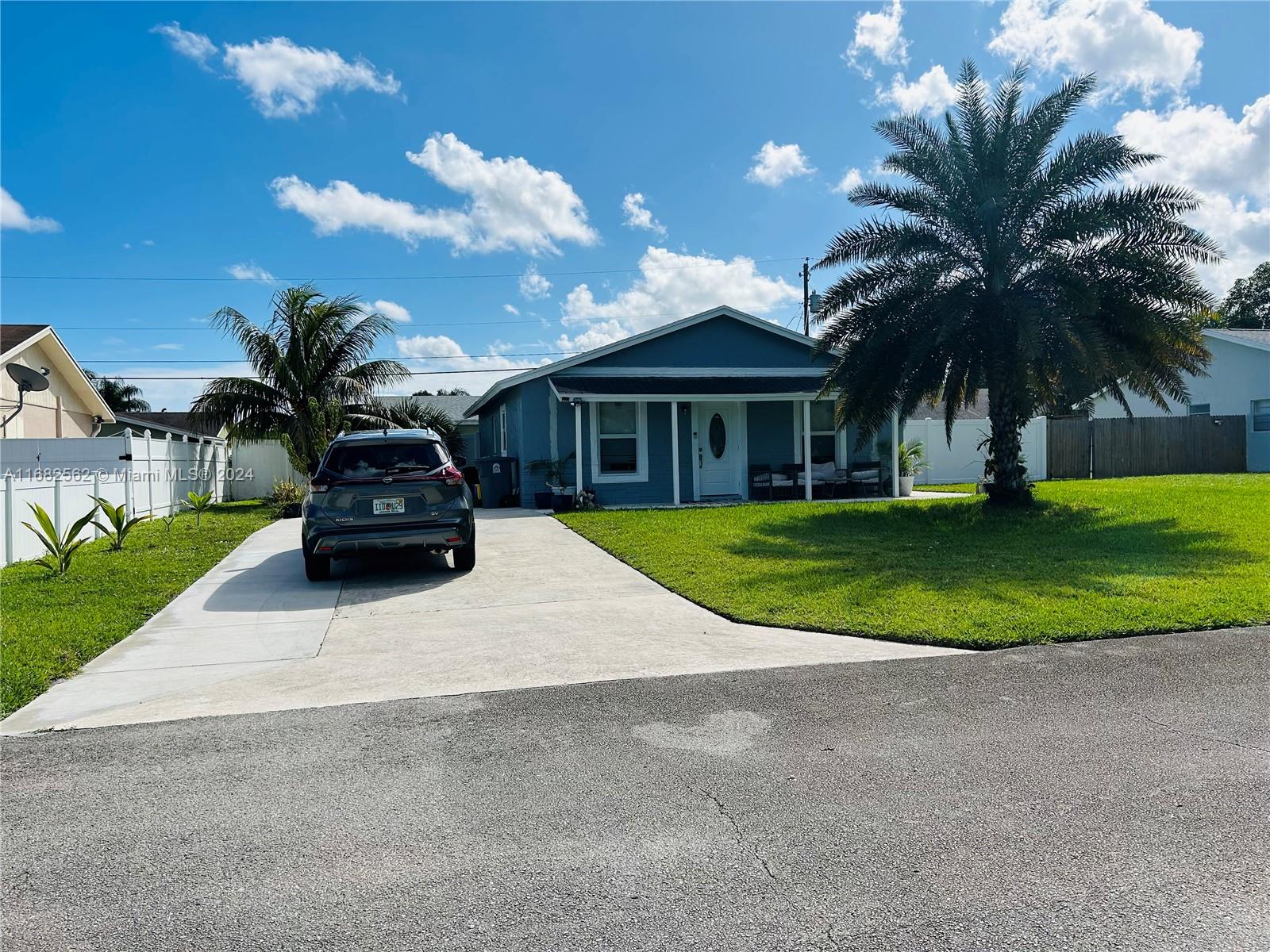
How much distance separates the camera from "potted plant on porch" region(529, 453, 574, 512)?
1698 centimetres

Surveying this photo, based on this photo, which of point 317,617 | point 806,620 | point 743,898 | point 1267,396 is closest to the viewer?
point 743,898

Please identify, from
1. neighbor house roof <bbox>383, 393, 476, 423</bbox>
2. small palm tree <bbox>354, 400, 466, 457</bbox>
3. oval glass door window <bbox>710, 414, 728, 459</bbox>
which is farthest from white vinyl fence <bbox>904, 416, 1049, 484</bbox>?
neighbor house roof <bbox>383, 393, 476, 423</bbox>

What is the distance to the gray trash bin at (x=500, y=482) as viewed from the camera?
18.8 metres

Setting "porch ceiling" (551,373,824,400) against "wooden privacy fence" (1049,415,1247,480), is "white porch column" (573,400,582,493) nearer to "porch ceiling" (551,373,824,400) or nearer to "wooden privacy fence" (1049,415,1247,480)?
"porch ceiling" (551,373,824,400)

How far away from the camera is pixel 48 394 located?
20141 millimetres

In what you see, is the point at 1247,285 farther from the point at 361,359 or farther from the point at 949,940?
the point at 949,940

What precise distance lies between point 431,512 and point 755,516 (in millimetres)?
6794

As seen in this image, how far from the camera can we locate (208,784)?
12.3ft

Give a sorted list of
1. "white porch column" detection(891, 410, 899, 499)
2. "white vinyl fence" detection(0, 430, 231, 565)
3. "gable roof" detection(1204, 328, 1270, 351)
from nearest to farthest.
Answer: "white vinyl fence" detection(0, 430, 231, 565), "white porch column" detection(891, 410, 899, 499), "gable roof" detection(1204, 328, 1270, 351)

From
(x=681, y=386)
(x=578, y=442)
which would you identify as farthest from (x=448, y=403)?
(x=578, y=442)

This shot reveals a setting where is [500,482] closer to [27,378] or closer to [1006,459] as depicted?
[27,378]

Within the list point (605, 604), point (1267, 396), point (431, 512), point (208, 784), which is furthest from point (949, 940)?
point (1267, 396)

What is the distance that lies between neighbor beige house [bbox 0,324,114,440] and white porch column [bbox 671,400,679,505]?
13.3 meters

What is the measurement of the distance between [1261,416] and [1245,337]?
8.58ft
